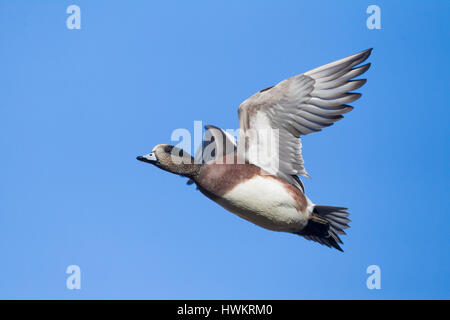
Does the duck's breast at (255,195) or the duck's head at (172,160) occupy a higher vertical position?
the duck's head at (172,160)

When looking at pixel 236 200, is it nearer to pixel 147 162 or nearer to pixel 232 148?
pixel 232 148

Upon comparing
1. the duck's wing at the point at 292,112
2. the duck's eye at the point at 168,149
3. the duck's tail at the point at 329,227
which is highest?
the duck's wing at the point at 292,112

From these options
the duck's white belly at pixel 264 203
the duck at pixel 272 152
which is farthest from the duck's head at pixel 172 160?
the duck's white belly at pixel 264 203

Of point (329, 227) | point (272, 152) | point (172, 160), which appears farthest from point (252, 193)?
point (329, 227)

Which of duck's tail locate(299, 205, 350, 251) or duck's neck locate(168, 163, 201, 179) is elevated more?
duck's neck locate(168, 163, 201, 179)

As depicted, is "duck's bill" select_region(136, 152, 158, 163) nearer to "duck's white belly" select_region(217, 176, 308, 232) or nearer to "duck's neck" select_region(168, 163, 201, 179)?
"duck's neck" select_region(168, 163, 201, 179)

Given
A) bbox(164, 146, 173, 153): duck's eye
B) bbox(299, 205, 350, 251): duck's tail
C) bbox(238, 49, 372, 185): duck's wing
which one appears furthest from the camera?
bbox(299, 205, 350, 251): duck's tail

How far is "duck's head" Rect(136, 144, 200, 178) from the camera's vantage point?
5273 millimetres

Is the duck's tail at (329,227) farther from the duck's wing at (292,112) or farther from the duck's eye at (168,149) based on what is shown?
the duck's eye at (168,149)

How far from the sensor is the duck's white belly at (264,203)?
203 inches

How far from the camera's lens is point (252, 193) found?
5.18 meters

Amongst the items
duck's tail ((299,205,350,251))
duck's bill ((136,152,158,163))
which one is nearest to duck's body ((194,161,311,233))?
duck's tail ((299,205,350,251))

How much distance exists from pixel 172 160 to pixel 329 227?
155 cm

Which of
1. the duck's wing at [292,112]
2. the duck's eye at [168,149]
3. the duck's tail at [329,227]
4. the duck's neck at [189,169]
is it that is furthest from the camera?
the duck's tail at [329,227]
